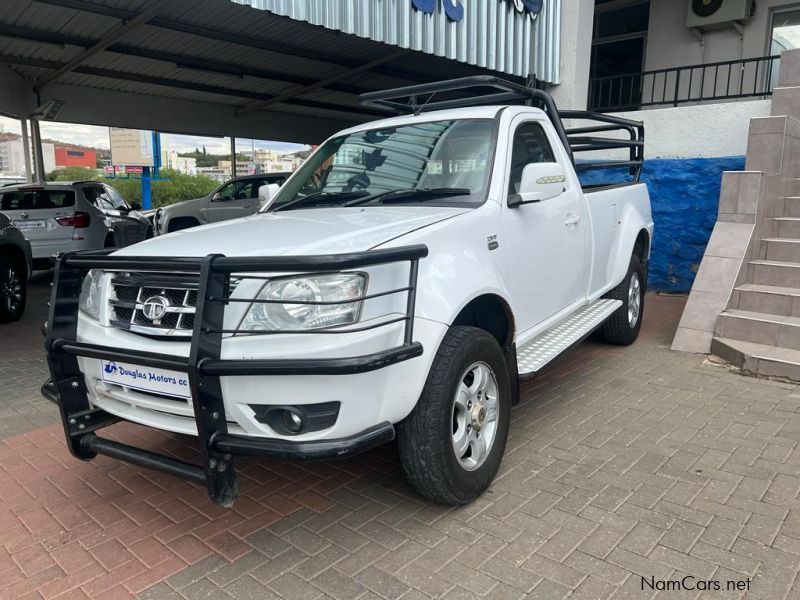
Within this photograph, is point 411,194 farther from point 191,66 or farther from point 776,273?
point 191,66

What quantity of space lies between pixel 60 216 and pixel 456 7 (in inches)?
288

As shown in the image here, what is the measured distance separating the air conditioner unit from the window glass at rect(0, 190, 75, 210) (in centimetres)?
1228

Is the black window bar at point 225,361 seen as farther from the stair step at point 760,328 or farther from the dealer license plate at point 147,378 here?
the stair step at point 760,328

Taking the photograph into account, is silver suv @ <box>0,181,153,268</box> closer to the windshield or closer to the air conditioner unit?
the windshield

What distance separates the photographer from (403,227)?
119 inches

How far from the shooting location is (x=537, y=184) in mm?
3670

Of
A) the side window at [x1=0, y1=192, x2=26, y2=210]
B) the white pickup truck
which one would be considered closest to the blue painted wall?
the white pickup truck

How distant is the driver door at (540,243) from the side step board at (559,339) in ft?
0.54

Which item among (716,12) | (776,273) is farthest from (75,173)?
(776,273)

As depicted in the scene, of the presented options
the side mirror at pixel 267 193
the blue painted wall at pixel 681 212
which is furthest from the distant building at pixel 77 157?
the side mirror at pixel 267 193

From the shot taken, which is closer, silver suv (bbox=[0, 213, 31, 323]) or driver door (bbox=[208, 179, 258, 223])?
silver suv (bbox=[0, 213, 31, 323])

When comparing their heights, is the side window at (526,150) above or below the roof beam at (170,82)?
Result: below

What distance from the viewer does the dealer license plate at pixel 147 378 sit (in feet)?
8.72

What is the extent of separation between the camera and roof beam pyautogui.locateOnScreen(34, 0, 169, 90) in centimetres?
973
